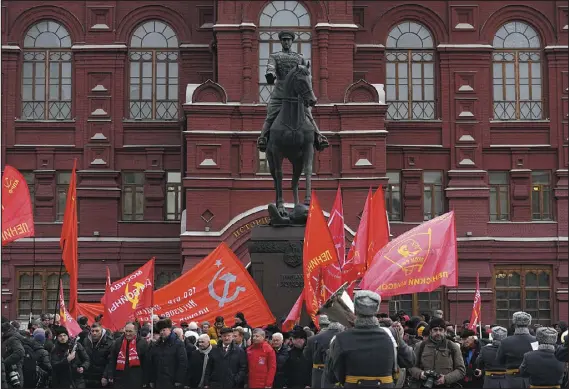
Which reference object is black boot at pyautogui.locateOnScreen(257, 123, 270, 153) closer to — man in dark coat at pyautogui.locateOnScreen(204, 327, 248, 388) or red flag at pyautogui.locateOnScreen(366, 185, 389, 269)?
red flag at pyautogui.locateOnScreen(366, 185, 389, 269)

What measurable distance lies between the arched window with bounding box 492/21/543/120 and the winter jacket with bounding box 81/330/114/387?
26.0 metres

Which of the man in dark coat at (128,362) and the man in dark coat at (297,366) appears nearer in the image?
the man in dark coat at (297,366)

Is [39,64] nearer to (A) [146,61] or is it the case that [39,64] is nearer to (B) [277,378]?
(A) [146,61]

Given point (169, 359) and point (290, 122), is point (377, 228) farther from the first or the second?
point (169, 359)

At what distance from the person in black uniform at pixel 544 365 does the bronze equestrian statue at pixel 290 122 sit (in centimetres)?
854

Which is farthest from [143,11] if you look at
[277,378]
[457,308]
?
[277,378]

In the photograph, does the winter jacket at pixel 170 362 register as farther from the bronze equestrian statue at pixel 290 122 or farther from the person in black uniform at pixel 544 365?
the person in black uniform at pixel 544 365

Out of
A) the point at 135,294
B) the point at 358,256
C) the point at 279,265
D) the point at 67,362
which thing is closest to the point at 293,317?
the point at 358,256

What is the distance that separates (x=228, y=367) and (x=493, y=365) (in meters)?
3.61

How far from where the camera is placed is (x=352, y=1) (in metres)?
41.8

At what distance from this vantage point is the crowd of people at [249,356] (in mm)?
15445

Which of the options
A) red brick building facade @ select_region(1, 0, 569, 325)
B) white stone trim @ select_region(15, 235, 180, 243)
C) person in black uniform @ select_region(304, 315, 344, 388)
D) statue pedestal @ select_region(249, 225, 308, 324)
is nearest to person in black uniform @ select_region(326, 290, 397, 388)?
person in black uniform @ select_region(304, 315, 344, 388)

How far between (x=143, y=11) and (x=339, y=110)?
7.69 meters

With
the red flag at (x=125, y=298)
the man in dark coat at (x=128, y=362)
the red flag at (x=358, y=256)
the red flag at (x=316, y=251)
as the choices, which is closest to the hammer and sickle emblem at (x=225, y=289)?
the red flag at (x=125, y=298)
